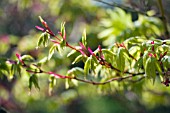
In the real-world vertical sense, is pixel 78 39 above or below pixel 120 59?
above

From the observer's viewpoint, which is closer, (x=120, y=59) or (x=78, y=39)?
(x=120, y=59)

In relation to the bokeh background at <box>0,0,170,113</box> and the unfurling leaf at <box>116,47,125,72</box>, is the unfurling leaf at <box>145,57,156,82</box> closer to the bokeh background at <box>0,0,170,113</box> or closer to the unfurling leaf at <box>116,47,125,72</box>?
the unfurling leaf at <box>116,47,125,72</box>

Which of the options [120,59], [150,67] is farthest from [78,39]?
[150,67]

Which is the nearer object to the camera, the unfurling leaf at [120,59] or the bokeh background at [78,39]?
the unfurling leaf at [120,59]

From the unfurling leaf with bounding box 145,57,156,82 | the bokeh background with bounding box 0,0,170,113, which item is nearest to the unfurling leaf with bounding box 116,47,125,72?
the unfurling leaf with bounding box 145,57,156,82

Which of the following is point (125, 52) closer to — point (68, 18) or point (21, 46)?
point (21, 46)

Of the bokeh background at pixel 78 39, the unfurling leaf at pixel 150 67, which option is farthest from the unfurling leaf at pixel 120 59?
the bokeh background at pixel 78 39

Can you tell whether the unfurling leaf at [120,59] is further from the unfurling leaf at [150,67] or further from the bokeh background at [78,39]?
the bokeh background at [78,39]

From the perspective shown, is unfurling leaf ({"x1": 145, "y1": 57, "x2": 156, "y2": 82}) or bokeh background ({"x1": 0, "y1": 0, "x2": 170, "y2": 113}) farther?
bokeh background ({"x1": 0, "y1": 0, "x2": 170, "y2": 113})

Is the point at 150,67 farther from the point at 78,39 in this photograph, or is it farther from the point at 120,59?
the point at 78,39

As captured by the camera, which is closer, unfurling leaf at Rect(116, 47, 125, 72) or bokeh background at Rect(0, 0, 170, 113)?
unfurling leaf at Rect(116, 47, 125, 72)

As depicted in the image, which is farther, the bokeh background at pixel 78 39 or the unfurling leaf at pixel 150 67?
the bokeh background at pixel 78 39
